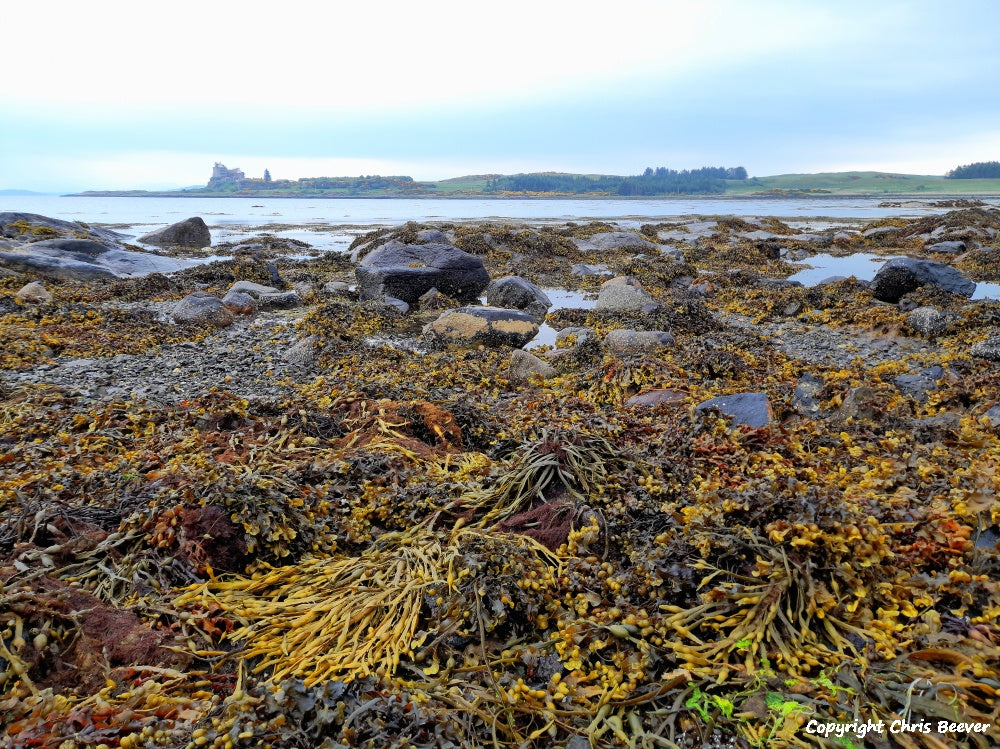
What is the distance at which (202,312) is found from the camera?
30.4 ft

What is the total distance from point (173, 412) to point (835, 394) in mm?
5911

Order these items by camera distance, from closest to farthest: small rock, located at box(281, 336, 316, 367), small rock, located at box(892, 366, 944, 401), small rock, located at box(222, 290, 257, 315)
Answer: small rock, located at box(892, 366, 944, 401) < small rock, located at box(281, 336, 316, 367) < small rock, located at box(222, 290, 257, 315)

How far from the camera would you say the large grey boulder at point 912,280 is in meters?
10.3

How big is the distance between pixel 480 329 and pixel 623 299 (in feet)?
10.3

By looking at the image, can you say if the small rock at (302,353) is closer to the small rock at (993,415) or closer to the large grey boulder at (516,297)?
the large grey boulder at (516,297)

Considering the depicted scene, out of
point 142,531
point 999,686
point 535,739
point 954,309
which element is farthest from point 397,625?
point 954,309

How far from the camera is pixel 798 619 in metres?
2.23

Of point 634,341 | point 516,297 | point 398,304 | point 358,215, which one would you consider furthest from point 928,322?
point 358,215

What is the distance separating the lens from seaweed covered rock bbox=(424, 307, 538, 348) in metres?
8.31

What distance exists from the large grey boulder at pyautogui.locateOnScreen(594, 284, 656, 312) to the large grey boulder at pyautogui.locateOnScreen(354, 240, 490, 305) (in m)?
2.79

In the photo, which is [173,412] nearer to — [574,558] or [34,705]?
[34,705]

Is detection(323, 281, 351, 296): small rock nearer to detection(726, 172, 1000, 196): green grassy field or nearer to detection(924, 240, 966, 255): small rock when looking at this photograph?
detection(924, 240, 966, 255): small rock

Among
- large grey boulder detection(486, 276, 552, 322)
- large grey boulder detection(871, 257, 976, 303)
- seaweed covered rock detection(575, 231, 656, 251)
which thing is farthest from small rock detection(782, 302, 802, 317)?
seaweed covered rock detection(575, 231, 656, 251)

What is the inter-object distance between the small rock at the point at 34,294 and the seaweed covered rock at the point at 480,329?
22.5 feet
